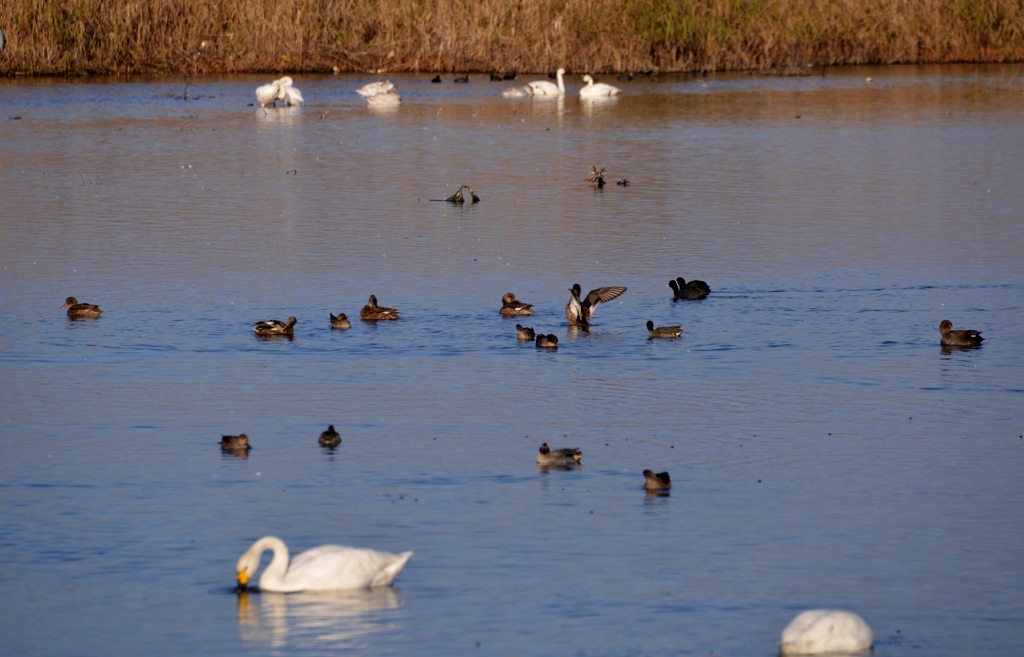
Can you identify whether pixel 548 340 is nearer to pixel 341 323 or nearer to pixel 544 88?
pixel 341 323

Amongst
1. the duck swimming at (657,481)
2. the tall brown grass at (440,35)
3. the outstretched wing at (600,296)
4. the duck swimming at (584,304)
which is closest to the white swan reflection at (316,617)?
the duck swimming at (657,481)

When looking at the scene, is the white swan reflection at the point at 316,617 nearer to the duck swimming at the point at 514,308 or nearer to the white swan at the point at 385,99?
the duck swimming at the point at 514,308

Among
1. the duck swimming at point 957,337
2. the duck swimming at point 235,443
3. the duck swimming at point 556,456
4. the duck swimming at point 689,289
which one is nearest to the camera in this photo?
the duck swimming at point 556,456

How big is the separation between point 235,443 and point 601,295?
4827 millimetres

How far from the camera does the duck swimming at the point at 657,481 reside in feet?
30.0

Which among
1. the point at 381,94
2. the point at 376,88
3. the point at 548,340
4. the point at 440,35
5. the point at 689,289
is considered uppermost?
the point at 440,35

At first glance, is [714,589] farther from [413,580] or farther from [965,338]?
[965,338]

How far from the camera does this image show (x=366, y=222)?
1953 centimetres

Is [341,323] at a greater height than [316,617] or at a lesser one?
greater

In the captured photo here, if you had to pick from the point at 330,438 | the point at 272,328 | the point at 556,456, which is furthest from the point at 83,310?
the point at 556,456

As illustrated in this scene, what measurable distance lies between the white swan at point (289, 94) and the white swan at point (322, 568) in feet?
86.5

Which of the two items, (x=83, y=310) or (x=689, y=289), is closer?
(x=83, y=310)

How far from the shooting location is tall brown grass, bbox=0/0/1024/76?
129 feet

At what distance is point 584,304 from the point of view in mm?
13773
